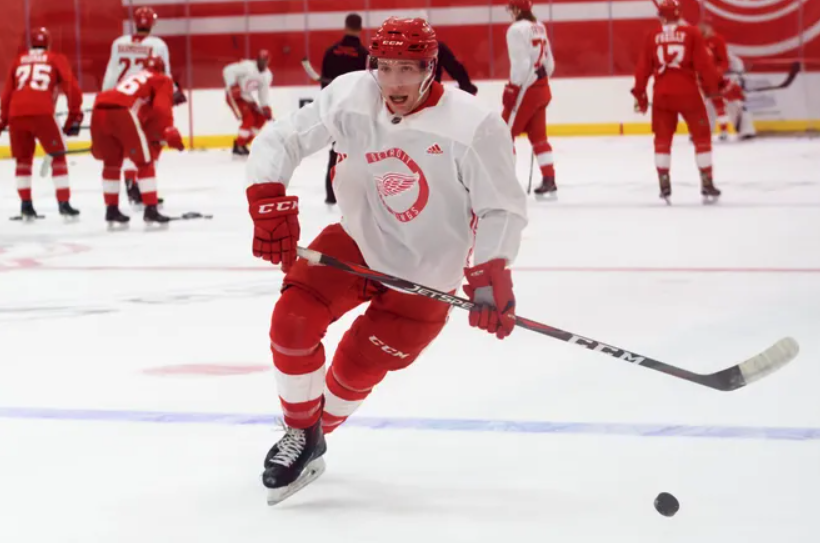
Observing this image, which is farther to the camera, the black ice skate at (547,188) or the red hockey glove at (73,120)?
the black ice skate at (547,188)

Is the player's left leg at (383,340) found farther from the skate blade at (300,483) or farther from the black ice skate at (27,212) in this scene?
the black ice skate at (27,212)

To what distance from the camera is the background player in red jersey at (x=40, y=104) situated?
7.31 m

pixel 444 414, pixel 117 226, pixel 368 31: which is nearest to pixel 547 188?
pixel 117 226

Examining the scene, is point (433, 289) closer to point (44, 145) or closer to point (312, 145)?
point (312, 145)

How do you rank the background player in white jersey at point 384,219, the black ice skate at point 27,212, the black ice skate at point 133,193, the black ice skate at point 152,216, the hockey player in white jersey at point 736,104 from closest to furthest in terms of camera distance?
the background player in white jersey at point 384,219
the black ice skate at point 152,216
the black ice skate at point 27,212
the black ice skate at point 133,193
the hockey player in white jersey at point 736,104

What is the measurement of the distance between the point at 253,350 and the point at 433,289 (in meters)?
1.39

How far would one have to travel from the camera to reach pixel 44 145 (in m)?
7.41

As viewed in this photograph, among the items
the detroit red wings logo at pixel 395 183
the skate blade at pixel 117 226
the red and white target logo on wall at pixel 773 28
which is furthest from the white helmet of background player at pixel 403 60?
the red and white target logo on wall at pixel 773 28

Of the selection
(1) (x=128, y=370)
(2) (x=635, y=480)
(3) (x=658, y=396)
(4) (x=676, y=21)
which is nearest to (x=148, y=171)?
(4) (x=676, y=21)

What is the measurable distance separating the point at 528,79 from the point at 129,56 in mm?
2519

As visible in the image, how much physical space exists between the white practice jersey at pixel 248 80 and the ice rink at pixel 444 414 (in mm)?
7996

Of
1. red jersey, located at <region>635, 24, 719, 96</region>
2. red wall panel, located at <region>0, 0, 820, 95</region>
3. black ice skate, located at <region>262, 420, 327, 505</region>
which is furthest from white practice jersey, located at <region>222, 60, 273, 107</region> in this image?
black ice skate, located at <region>262, 420, 327, 505</region>

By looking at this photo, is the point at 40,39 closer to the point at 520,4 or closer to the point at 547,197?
the point at 520,4

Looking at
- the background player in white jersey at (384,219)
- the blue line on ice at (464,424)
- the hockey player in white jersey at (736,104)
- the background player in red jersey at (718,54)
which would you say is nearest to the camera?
the background player in white jersey at (384,219)
